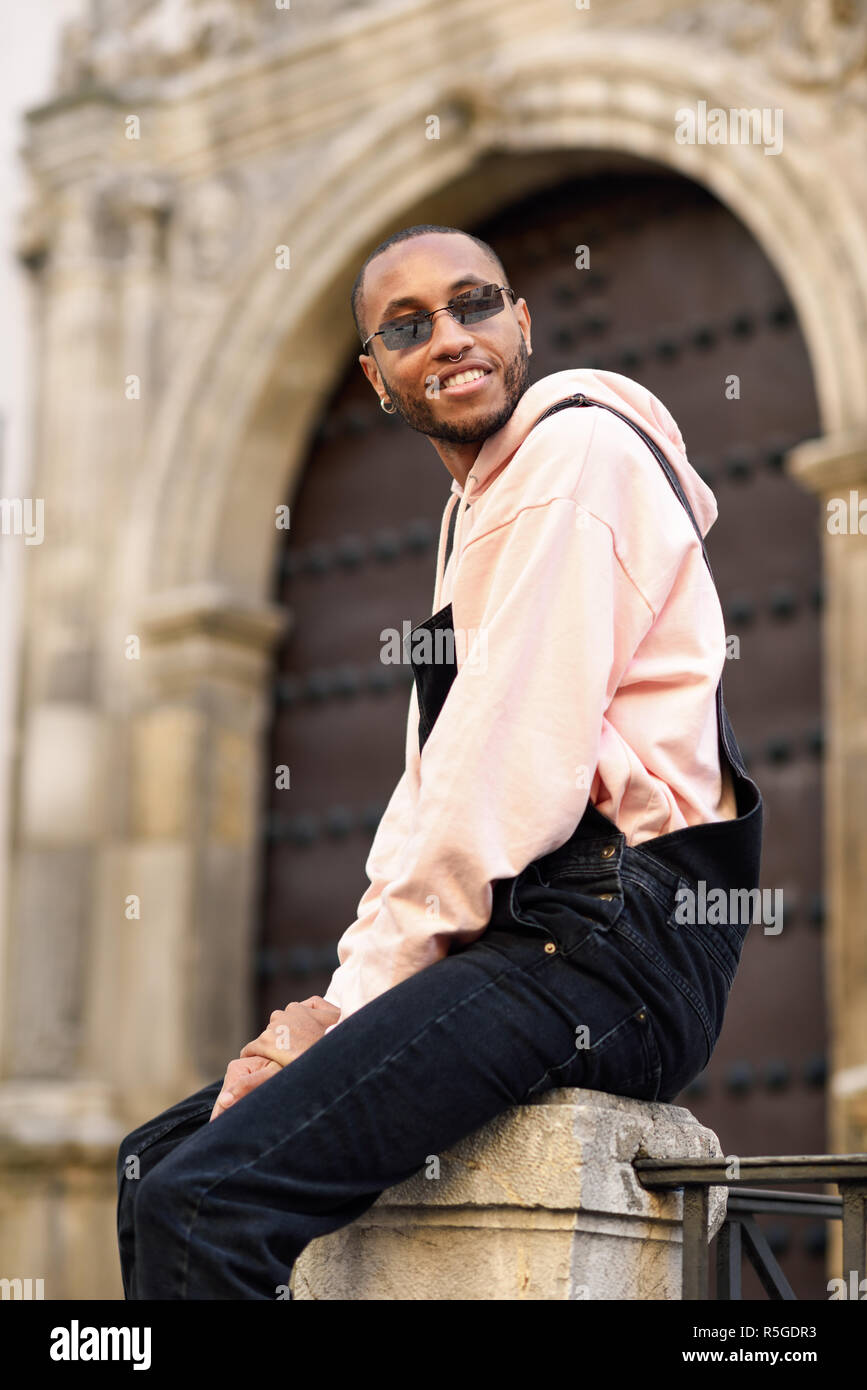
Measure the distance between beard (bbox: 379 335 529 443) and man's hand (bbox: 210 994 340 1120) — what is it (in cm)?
68

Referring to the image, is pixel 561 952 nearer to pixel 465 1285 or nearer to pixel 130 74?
pixel 465 1285

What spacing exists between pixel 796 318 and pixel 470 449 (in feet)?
13.2

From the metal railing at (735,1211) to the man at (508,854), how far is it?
104 millimetres

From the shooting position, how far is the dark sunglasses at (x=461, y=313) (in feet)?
7.57

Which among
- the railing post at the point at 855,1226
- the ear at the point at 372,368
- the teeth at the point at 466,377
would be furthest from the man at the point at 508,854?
the railing post at the point at 855,1226

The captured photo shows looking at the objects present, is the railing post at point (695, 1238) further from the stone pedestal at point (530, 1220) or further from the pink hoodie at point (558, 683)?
the pink hoodie at point (558, 683)

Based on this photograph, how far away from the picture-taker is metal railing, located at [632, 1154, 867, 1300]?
2.04 m

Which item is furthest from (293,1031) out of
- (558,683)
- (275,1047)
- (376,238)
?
(376,238)

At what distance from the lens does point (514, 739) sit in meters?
2.06

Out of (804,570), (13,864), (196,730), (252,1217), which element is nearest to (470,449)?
(252,1217)

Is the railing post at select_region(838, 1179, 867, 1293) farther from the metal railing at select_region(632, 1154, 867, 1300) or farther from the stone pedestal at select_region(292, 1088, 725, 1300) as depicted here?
the stone pedestal at select_region(292, 1088, 725, 1300)

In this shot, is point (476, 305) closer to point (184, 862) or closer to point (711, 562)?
point (711, 562)

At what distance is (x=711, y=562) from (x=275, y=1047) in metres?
4.13
